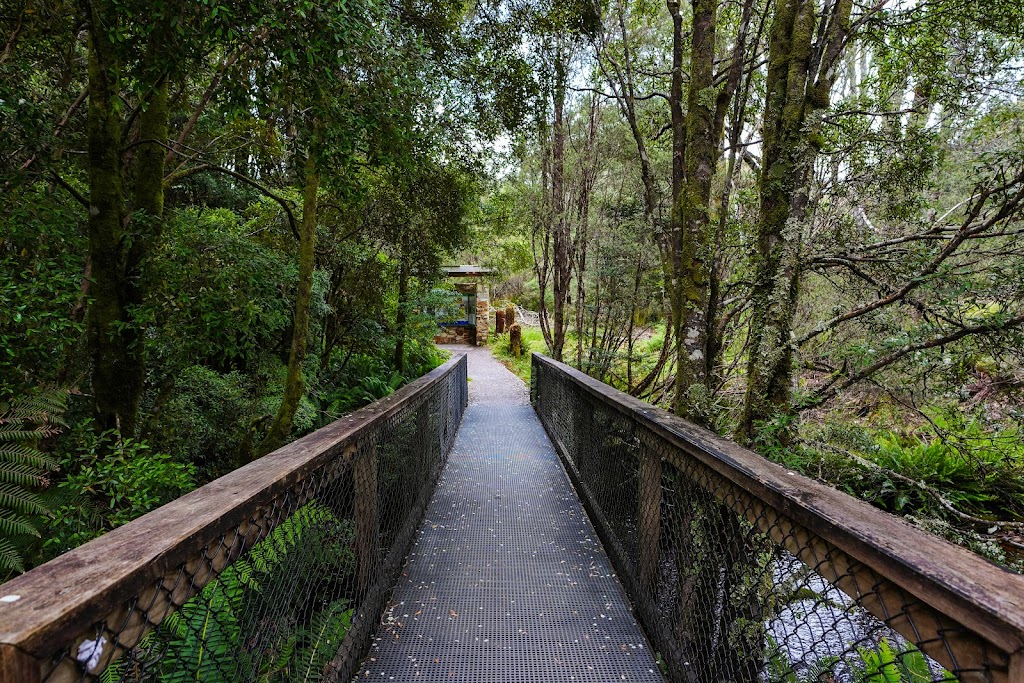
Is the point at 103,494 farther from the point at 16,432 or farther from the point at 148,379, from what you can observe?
the point at 148,379

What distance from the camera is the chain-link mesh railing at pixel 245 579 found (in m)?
0.71

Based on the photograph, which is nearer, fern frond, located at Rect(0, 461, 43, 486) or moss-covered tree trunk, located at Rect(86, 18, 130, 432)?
fern frond, located at Rect(0, 461, 43, 486)

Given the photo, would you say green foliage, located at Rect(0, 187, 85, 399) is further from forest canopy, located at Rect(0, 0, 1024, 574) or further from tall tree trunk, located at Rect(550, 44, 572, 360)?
tall tree trunk, located at Rect(550, 44, 572, 360)

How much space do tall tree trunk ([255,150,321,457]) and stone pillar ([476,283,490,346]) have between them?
15.4m

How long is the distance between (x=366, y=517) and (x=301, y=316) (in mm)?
2613

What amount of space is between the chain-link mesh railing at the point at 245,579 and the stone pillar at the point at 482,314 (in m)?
16.9

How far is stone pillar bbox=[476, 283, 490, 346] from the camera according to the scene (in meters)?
19.8

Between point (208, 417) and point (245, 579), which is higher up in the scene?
point (245, 579)

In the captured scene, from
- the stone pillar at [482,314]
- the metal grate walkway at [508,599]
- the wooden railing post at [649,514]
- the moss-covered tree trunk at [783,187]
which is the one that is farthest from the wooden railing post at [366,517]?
the stone pillar at [482,314]

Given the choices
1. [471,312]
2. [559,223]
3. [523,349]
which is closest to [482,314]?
[471,312]

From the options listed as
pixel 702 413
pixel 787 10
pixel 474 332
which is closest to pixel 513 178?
pixel 787 10

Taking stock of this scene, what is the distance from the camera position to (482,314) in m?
20.0

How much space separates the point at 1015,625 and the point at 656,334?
16.2 m

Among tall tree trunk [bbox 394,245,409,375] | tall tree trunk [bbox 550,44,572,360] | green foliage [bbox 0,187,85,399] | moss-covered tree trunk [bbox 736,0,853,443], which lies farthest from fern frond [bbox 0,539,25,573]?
tall tree trunk [bbox 550,44,572,360]
